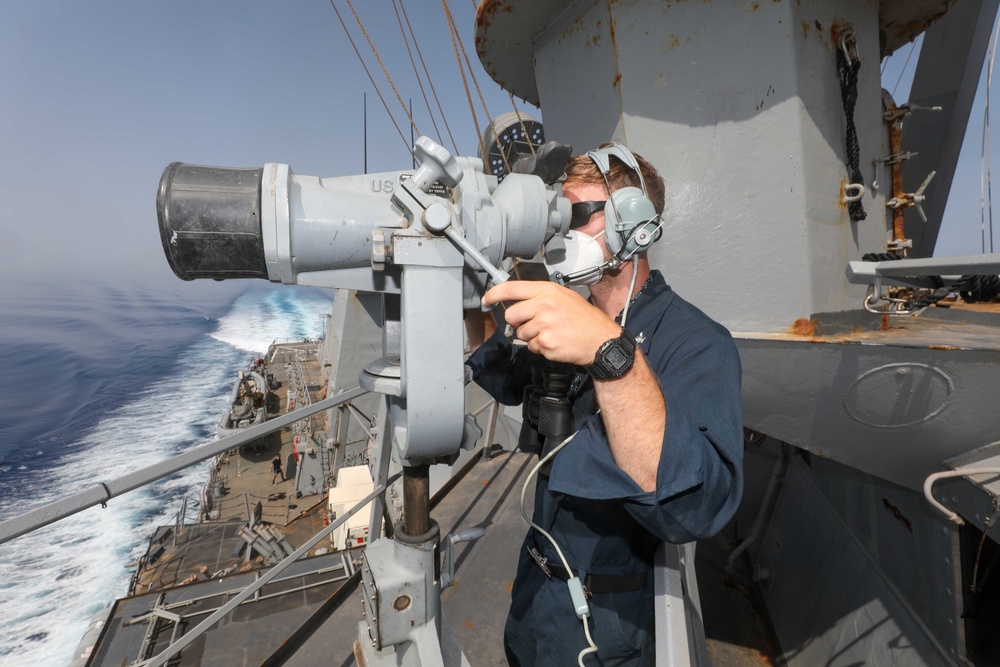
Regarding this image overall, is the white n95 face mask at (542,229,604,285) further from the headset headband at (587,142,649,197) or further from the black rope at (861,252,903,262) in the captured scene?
the black rope at (861,252,903,262)

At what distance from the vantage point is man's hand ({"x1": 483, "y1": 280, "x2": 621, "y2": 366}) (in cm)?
105

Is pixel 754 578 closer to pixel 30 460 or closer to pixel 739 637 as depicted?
pixel 739 637

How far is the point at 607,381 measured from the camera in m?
1.04

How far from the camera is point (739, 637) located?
3.35m

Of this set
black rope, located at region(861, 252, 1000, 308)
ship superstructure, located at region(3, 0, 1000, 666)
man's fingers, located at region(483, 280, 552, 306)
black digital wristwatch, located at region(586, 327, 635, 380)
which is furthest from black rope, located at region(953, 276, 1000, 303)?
man's fingers, located at region(483, 280, 552, 306)

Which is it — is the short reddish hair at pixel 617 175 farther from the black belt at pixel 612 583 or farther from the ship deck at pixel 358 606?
the ship deck at pixel 358 606

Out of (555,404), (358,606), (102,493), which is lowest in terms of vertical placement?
(358,606)

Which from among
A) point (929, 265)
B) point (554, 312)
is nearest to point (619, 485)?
point (554, 312)

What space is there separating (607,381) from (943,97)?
7063mm

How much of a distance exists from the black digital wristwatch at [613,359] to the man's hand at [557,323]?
2 centimetres

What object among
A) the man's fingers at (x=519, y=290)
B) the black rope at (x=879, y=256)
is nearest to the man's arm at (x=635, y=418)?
the man's fingers at (x=519, y=290)

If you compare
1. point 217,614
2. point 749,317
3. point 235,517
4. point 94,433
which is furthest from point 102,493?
point 94,433

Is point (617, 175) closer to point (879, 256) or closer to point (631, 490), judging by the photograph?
point (631, 490)

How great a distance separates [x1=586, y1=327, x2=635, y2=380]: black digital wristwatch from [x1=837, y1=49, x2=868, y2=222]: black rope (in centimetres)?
299
